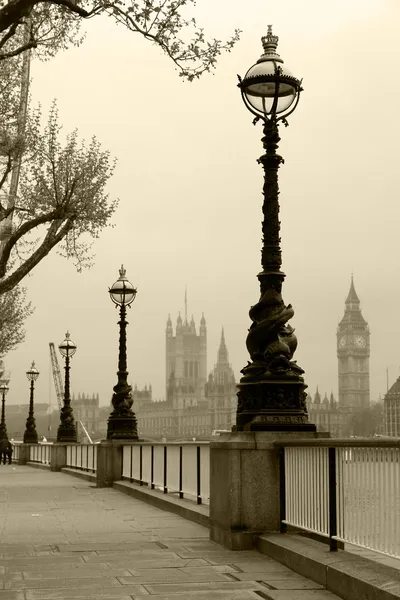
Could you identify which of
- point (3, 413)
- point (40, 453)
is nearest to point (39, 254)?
point (40, 453)

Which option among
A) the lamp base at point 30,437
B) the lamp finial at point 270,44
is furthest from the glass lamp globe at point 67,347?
the lamp finial at point 270,44

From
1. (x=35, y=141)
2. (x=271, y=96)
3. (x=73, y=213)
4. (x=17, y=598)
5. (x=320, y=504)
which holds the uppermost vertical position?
(x=35, y=141)

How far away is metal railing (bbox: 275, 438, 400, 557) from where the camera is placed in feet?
20.6

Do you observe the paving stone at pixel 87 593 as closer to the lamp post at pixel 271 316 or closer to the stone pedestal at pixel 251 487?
the stone pedestal at pixel 251 487

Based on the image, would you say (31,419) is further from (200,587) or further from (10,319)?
(200,587)

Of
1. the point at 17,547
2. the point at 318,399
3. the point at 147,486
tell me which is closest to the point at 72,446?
the point at 147,486

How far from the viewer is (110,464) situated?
22.1 m

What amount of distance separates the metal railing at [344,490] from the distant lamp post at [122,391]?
45.0 ft

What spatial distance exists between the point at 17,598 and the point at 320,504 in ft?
8.25

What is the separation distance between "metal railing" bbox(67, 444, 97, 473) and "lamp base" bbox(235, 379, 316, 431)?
15.4 m

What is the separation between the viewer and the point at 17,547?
10.2 metres

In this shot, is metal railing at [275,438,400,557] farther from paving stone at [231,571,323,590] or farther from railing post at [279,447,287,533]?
paving stone at [231,571,323,590]

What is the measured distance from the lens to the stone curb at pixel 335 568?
618 cm

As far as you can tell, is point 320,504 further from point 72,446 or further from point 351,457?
point 72,446
